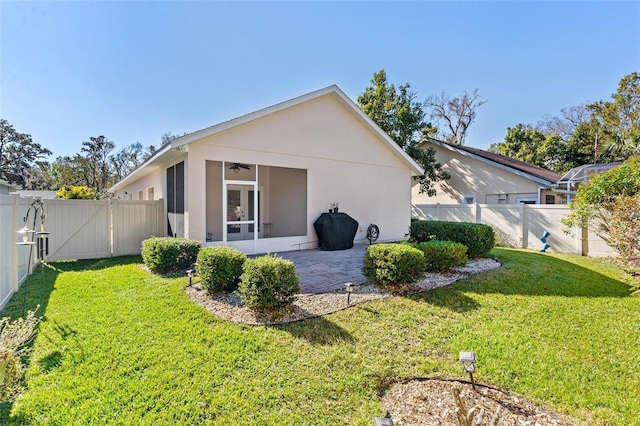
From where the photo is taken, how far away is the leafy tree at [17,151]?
32594 millimetres

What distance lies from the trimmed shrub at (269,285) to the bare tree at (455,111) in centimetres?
3017

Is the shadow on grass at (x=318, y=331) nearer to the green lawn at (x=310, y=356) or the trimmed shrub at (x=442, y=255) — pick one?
the green lawn at (x=310, y=356)

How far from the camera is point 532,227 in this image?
1261 centimetres

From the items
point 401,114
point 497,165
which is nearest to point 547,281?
point 497,165

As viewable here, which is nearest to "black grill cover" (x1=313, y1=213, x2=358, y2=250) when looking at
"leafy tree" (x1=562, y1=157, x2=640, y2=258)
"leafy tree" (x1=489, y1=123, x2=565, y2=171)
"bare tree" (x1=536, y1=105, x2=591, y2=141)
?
"leafy tree" (x1=562, y1=157, x2=640, y2=258)

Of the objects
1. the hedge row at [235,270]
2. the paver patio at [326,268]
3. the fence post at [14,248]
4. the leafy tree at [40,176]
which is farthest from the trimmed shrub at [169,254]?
the leafy tree at [40,176]

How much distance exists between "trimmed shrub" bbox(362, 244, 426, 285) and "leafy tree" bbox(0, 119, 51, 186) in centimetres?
4155

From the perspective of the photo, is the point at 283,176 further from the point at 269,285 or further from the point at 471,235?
the point at 269,285

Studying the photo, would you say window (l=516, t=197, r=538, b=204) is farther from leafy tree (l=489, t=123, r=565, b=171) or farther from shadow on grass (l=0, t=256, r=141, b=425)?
shadow on grass (l=0, t=256, r=141, b=425)

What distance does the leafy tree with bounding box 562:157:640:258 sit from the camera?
6.80m

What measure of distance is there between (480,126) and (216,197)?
29919mm

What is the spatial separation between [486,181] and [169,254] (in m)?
16.4

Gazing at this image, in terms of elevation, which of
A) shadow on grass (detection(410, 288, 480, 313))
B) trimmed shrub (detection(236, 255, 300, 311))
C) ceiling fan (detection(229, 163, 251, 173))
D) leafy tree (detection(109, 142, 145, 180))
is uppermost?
leafy tree (detection(109, 142, 145, 180))

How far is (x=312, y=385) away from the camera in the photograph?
11.0ft
